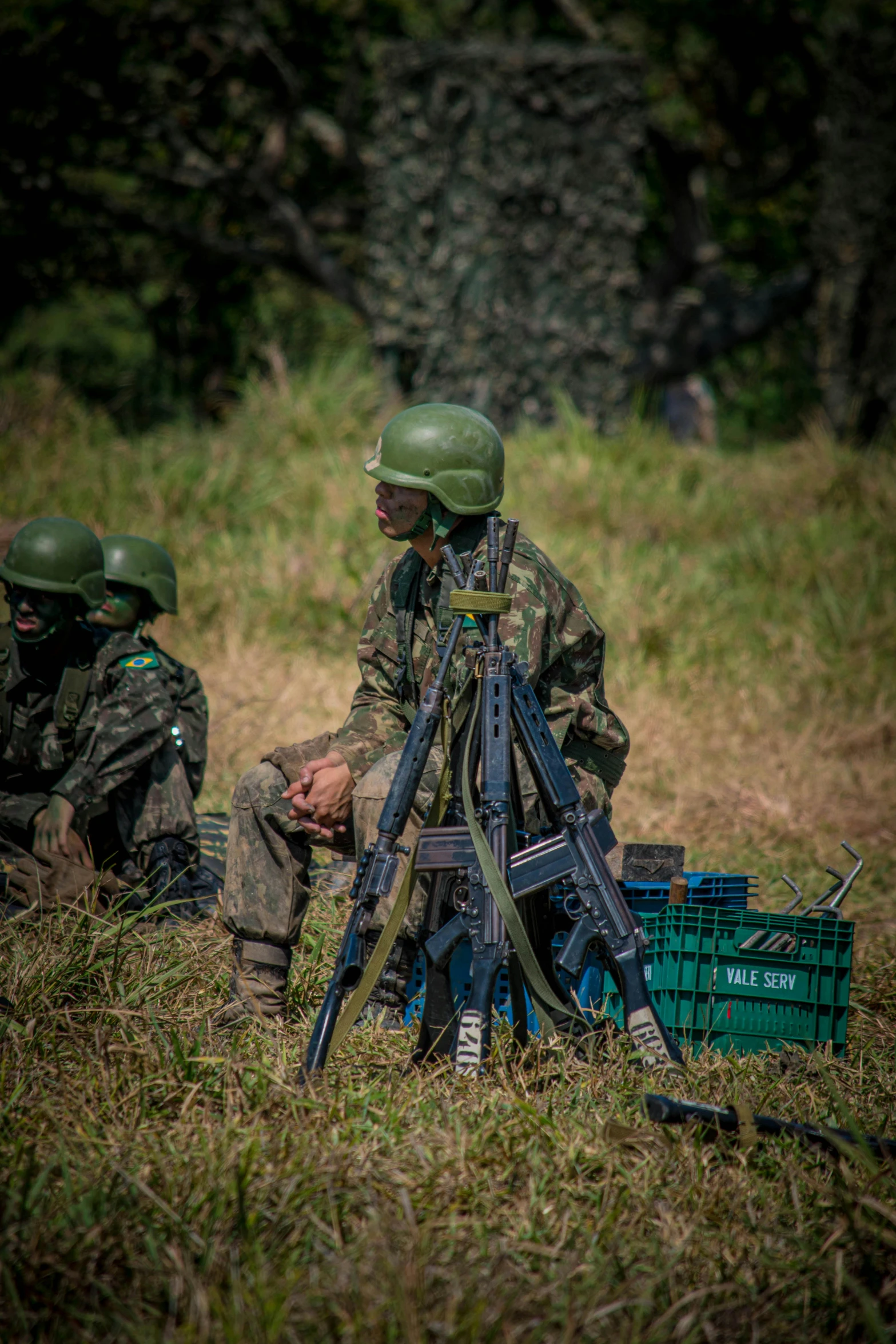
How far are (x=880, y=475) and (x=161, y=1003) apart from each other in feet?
28.8

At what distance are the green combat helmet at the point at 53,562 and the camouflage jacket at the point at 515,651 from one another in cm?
121

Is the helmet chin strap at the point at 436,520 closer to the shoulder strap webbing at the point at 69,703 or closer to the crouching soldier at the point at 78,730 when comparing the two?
the crouching soldier at the point at 78,730

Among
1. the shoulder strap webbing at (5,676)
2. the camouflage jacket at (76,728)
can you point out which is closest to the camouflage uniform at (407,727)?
the camouflage jacket at (76,728)

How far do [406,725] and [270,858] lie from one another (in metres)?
0.61

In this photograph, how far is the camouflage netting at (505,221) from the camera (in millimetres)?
10977

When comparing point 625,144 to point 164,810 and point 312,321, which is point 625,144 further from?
point 164,810

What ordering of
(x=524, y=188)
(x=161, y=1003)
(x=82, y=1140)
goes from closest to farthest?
(x=82, y=1140) < (x=161, y=1003) < (x=524, y=188)

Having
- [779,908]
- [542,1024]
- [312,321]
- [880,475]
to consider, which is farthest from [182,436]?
[542,1024]

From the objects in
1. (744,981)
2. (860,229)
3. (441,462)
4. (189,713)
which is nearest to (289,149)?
(860,229)

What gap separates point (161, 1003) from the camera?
3387mm

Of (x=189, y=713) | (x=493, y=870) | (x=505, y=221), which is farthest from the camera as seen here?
(x=505, y=221)

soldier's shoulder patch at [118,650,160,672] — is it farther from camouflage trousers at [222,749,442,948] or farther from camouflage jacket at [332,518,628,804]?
camouflage trousers at [222,749,442,948]

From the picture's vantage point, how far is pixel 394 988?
3443 mm

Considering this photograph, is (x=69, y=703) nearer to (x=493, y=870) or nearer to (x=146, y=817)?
(x=146, y=817)
